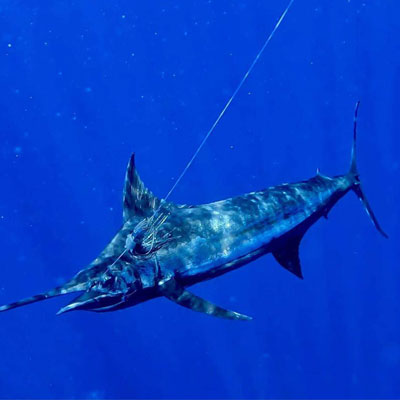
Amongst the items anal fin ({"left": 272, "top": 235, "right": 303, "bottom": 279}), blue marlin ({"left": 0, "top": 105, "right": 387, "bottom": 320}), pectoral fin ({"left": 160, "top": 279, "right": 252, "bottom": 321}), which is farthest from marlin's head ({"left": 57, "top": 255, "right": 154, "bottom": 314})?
anal fin ({"left": 272, "top": 235, "right": 303, "bottom": 279})

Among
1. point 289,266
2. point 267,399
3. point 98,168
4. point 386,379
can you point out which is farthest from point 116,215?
point 386,379

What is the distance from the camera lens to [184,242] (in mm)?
4004

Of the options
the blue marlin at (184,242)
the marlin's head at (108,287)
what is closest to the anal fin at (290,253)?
the blue marlin at (184,242)

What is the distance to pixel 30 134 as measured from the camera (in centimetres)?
1197

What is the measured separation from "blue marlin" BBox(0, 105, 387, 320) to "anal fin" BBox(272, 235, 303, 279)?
14 mm

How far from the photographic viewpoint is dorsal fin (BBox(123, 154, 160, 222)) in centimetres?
412

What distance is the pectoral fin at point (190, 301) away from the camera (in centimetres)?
380

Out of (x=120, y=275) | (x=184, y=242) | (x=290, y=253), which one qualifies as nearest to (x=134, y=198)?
(x=184, y=242)

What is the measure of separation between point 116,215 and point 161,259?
886cm

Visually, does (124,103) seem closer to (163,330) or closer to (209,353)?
(163,330)

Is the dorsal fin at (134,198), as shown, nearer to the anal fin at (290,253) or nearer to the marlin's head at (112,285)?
the marlin's head at (112,285)

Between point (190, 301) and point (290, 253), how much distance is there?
1820mm

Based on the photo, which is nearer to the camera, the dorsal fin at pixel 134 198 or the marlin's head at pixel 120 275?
the marlin's head at pixel 120 275

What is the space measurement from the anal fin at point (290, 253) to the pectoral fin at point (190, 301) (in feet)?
Answer: 4.69
